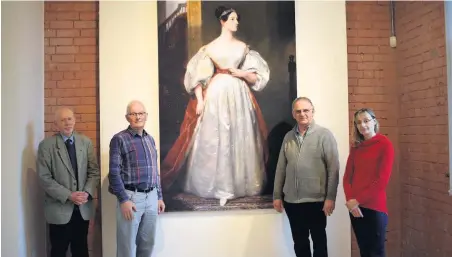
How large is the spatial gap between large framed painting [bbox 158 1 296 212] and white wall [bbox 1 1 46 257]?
3.32 ft

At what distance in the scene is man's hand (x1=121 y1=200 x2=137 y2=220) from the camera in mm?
2668

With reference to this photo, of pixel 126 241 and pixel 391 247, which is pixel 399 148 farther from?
pixel 126 241

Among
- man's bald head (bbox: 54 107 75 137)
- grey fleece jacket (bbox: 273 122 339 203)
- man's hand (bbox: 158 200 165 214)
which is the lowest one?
man's hand (bbox: 158 200 165 214)

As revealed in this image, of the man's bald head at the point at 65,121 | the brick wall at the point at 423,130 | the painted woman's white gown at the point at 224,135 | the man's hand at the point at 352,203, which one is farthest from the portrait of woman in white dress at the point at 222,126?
the brick wall at the point at 423,130

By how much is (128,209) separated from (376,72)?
247 centimetres

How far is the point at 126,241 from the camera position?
272 centimetres

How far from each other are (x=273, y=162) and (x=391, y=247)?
1.38 metres

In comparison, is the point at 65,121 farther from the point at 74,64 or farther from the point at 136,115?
the point at 74,64

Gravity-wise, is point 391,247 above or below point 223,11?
below

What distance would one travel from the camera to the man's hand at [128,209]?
267 centimetres

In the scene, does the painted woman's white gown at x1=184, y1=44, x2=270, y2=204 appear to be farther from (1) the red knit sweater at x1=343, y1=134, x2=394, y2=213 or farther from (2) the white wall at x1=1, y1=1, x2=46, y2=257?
(2) the white wall at x1=1, y1=1, x2=46, y2=257

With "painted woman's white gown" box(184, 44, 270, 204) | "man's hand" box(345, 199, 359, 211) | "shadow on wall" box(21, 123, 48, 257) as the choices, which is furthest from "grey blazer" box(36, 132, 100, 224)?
"man's hand" box(345, 199, 359, 211)

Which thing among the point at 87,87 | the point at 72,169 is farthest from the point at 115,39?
the point at 72,169

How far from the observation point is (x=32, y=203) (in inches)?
117
